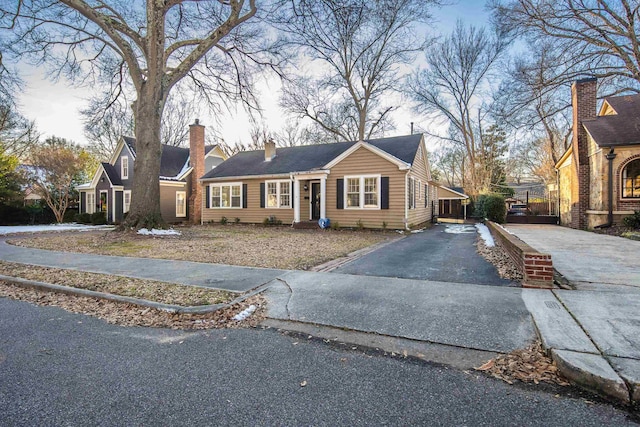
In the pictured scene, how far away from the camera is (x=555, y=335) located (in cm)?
320

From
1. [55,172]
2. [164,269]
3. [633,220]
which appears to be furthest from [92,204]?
[633,220]

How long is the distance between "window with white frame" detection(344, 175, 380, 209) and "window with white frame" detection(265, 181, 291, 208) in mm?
3680

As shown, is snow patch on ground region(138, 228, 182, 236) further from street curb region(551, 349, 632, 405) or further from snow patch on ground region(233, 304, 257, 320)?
street curb region(551, 349, 632, 405)

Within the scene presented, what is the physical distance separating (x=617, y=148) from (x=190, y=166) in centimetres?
2245

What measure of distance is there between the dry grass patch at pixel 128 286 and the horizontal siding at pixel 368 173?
1060 centimetres

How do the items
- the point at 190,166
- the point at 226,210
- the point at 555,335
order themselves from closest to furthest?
1. the point at 555,335
2. the point at 226,210
3. the point at 190,166

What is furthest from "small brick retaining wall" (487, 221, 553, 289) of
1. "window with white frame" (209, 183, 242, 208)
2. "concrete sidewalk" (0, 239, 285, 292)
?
"window with white frame" (209, 183, 242, 208)

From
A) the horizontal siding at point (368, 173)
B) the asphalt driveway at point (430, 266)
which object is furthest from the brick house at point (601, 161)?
the asphalt driveway at point (430, 266)

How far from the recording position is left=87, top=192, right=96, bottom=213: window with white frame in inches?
952

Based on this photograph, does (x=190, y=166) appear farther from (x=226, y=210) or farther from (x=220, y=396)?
(x=220, y=396)

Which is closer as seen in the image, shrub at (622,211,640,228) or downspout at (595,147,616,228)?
shrub at (622,211,640,228)

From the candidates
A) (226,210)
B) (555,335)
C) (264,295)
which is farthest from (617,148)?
(226,210)

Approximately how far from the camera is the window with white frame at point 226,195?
19.4 meters

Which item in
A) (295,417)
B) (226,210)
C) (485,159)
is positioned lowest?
(295,417)
